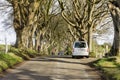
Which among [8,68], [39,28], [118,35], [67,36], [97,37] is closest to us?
[8,68]

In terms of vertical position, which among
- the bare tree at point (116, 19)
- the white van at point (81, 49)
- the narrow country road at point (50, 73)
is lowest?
the narrow country road at point (50, 73)

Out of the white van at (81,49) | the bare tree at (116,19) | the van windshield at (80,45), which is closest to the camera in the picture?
the bare tree at (116,19)

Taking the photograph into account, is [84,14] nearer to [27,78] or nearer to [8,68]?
[8,68]

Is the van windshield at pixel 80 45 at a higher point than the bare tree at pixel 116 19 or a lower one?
lower

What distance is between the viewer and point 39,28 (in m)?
63.8

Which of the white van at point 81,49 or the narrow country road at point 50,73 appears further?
the white van at point 81,49

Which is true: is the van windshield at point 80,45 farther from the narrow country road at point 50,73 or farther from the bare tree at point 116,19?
the narrow country road at point 50,73

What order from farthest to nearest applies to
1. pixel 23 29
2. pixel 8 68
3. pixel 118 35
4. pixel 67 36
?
pixel 67 36
pixel 23 29
pixel 118 35
pixel 8 68

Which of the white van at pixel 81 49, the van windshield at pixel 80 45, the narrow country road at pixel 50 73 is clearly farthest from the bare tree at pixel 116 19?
the van windshield at pixel 80 45

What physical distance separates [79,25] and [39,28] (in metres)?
16.2

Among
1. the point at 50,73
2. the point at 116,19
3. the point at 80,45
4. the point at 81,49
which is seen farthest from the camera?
the point at 80,45

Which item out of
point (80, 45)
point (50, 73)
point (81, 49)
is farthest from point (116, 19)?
point (80, 45)

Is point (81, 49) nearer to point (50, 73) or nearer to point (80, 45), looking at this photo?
point (80, 45)

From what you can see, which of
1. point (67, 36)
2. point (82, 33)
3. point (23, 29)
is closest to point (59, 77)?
point (23, 29)
